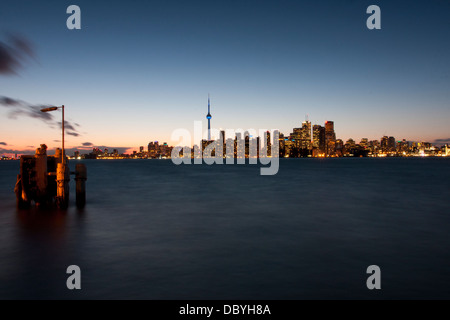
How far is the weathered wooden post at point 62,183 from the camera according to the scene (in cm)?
2092

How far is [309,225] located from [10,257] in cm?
1545

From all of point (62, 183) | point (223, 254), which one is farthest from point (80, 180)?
point (223, 254)

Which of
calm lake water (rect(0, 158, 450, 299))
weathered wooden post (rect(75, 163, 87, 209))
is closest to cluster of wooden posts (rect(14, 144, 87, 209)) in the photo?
weathered wooden post (rect(75, 163, 87, 209))

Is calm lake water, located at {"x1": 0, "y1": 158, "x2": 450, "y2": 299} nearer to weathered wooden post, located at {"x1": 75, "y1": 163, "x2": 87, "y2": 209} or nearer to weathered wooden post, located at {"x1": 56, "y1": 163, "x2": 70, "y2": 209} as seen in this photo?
→ weathered wooden post, located at {"x1": 75, "y1": 163, "x2": 87, "y2": 209}

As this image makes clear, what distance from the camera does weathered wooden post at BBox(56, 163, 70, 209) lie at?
20.9 metres

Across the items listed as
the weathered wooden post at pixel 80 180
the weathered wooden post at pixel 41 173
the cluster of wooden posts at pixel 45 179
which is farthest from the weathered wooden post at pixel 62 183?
the weathered wooden post at pixel 41 173

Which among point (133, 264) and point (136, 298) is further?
point (133, 264)

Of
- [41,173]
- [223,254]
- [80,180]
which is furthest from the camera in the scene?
[80,180]

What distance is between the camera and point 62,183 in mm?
21250

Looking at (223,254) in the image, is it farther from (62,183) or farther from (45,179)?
(45,179)

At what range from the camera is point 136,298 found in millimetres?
9039
